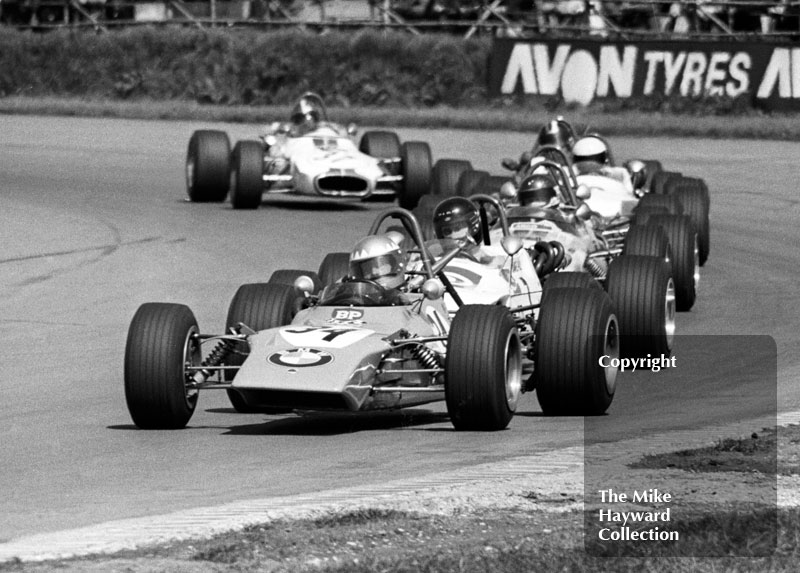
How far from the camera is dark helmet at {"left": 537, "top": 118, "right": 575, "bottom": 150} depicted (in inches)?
821

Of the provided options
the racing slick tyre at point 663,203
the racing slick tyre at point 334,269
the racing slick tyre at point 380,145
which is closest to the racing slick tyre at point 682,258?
the racing slick tyre at point 663,203

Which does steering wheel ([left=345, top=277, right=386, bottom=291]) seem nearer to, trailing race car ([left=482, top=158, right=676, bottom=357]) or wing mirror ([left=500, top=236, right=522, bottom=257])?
trailing race car ([left=482, top=158, right=676, bottom=357])

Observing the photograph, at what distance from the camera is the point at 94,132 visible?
3331 centimetres

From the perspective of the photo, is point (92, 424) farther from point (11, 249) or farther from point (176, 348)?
point (11, 249)

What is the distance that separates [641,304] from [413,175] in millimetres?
10318

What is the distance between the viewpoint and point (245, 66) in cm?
3625

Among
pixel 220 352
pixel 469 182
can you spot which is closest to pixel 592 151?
pixel 469 182

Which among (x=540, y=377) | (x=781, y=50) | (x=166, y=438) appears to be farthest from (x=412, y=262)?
(x=781, y=50)

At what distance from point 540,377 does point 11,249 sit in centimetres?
1017

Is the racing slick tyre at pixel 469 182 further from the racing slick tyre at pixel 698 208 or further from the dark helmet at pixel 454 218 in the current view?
the dark helmet at pixel 454 218

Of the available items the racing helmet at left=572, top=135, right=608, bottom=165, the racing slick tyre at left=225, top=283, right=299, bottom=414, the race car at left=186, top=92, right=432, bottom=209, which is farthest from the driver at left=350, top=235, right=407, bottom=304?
the race car at left=186, top=92, right=432, bottom=209

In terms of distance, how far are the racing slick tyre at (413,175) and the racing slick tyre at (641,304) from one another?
32.8 feet

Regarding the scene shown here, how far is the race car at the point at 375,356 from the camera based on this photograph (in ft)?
33.0

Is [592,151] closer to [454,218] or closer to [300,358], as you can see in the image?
[454,218]
